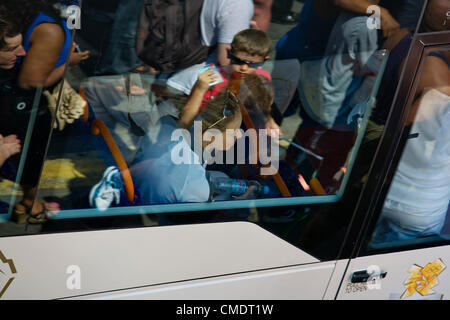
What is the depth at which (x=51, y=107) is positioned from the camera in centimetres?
199

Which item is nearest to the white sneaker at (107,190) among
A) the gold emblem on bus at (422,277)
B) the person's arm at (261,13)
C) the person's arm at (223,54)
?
the person's arm at (223,54)

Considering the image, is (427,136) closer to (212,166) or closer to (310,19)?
(310,19)

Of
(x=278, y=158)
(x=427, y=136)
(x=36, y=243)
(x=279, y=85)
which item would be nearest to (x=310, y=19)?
(x=279, y=85)

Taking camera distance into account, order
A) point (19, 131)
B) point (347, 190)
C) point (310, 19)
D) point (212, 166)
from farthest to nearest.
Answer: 1. point (347, 190)
2. point (212, 166)
3. point (310, 19)
4. point (19, 131)

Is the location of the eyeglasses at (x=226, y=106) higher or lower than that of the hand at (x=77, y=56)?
lower

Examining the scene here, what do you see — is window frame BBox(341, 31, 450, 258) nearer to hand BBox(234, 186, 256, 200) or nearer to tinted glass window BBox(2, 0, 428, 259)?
tinted glass window BBox(2, 0, 428, 259)

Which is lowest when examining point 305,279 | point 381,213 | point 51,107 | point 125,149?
point 305,279

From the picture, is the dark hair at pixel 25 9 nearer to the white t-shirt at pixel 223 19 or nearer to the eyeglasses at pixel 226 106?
the white t-shirt at pixel 223 19

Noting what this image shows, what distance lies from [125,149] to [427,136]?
146 cm

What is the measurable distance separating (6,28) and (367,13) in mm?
1484

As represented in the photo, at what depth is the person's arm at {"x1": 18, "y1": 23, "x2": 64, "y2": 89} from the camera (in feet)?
6.27

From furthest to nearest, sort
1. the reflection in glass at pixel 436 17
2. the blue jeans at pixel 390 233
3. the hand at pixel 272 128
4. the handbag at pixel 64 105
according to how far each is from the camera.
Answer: the blue jeans at pixel 390 233 < the hand at pixel 272 128 < the reflection in glass at pixel 436 17 < the handbag at pixel 64 105

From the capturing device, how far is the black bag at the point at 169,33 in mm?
2008

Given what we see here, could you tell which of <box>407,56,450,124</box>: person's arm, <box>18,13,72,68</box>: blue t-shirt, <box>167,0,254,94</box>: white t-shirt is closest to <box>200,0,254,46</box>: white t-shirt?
<box>167,0,254,94</box>: white t-shirt
